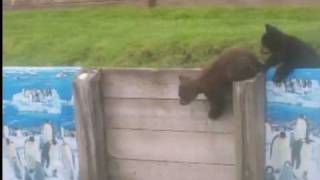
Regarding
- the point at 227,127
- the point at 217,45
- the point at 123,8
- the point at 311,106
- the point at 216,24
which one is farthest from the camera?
the point at 123,8

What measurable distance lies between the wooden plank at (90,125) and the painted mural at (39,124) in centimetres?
15

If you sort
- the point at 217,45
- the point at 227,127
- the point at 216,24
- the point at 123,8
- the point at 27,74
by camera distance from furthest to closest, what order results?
1. the point at 123,8
2. the point at 216,24
3. the point at 217,45
4. the point at 27,74
5. the point at 227,127

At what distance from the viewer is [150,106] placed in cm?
526

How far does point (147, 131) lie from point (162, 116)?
14 centimetres

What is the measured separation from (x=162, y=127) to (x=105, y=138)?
1.21 ft

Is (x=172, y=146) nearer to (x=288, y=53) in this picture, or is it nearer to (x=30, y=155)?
(x=288, y=53)

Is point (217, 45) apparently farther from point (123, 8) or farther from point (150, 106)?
point (123, 8)

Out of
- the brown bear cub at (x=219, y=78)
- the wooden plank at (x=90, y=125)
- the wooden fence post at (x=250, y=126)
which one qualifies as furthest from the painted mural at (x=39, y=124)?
the wooden fence post at (x=250, y=126)

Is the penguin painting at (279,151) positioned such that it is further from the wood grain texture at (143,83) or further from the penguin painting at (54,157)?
the penguin painting at (54,157)

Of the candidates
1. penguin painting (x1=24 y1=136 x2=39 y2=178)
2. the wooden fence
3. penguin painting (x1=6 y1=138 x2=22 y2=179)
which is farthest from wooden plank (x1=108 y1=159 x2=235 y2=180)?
penguin painting (x1=6 y1=138 x2=22 y2=179)

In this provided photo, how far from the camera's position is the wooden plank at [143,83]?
5.18m

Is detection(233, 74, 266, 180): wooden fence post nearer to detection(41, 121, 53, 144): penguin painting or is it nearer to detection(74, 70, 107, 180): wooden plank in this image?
detection(74, 70, 107, 180): wooden plank

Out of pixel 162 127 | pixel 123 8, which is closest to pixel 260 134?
pixel 162 127

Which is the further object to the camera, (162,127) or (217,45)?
(217,45)
